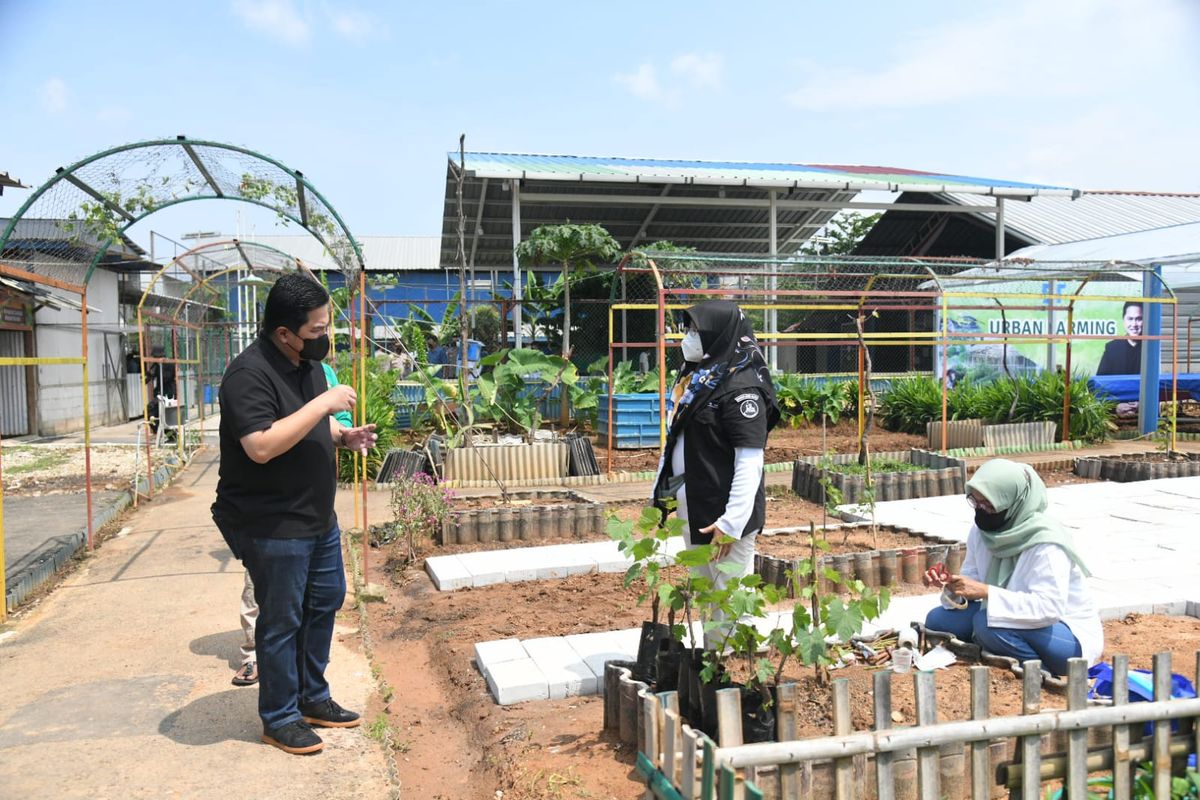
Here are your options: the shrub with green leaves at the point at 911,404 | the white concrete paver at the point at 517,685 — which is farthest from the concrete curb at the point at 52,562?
the shrub with green leaves at the point at 911,404

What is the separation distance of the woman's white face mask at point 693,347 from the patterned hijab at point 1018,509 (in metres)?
1.27

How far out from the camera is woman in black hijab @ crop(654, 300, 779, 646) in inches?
140

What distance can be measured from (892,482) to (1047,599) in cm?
574

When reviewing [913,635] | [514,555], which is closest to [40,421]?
[514,555]

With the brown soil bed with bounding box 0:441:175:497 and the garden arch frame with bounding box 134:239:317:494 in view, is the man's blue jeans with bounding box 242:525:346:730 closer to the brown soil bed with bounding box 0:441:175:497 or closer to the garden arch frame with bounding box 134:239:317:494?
the garden arch frame with bounding box 134:239:317:494

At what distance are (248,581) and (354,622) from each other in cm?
120

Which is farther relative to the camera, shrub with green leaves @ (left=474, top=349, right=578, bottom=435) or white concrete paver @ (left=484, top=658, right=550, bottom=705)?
shrub with green leaves @ (left=474, top=349, right=578, bottom=435)

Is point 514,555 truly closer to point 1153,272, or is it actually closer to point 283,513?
point 283,513

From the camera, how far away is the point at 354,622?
5363mm

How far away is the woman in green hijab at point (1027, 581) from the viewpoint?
3.64 meters

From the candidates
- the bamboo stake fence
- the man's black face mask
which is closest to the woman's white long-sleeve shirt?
the bamboo stake fence

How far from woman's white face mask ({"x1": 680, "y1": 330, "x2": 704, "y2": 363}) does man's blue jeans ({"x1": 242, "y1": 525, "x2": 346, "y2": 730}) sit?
1.65 m

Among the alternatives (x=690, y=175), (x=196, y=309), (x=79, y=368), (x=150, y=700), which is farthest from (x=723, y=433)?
(x=79, y=368)

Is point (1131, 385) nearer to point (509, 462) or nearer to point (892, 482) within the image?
point (892, 482)
